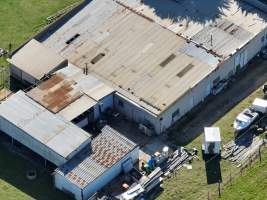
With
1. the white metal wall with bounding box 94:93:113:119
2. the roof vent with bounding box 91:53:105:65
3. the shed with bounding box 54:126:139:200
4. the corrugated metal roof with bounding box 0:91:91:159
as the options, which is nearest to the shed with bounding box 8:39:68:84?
the roof vent with bounding box 91:53:105:65

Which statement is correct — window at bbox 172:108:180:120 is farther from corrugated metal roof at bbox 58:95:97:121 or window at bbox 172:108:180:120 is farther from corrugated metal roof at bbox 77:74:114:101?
corrugated metal roof at bbox 58:95:97:121

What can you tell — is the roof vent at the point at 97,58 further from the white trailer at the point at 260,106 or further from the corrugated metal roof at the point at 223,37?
the white trailer at the point at 260,106

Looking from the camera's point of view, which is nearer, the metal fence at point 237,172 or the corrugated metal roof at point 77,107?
the metal fence at point 237,172

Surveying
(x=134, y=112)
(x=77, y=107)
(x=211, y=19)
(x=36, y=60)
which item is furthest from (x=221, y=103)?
(x=36, y=60)

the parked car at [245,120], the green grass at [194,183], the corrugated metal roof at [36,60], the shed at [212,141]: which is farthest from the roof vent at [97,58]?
the parked car at [245,120]

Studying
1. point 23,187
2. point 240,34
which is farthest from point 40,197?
point 240,34

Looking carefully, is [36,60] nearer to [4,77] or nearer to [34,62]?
[34,62]

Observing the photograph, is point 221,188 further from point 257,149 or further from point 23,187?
A: point 23,187
